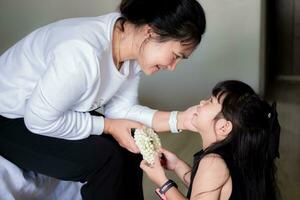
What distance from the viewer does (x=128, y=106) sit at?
1463 mm

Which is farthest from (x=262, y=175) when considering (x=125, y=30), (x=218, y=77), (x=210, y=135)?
(x=218, y=77)

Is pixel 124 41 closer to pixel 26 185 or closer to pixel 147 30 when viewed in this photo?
pixel 147 30

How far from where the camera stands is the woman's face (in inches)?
44.1

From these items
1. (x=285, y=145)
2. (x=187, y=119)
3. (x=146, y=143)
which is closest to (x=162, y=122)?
(x=187, y=119)

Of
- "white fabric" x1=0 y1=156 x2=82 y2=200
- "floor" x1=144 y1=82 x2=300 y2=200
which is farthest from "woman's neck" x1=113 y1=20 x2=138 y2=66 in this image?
"floor" x1=144 y1=82 x2=300 y2=200

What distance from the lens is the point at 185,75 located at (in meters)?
2.72

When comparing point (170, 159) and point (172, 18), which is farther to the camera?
point (170, 159)

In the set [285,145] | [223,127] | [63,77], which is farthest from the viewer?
[285,145]

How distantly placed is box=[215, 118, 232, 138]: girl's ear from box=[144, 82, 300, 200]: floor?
65 centimetres

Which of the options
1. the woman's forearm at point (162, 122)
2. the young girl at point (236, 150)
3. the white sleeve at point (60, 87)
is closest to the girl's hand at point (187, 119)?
the woman's forearm at point (162, 122)

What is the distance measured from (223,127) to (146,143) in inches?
9.0

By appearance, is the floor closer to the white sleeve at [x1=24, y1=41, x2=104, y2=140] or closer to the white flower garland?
the white flower garland

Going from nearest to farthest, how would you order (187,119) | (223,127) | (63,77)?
(63,77) < (223,127) < (187,119)

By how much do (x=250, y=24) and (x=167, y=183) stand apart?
165 centimetres
